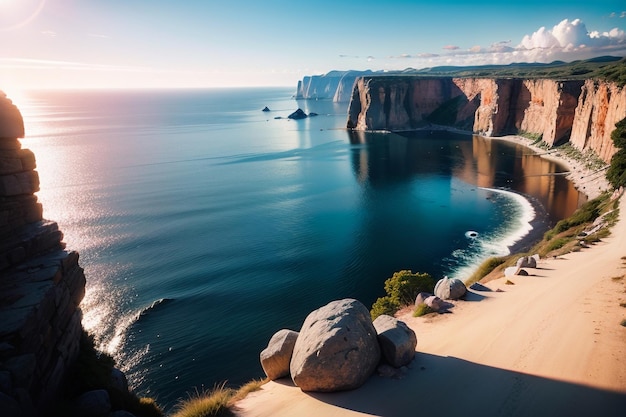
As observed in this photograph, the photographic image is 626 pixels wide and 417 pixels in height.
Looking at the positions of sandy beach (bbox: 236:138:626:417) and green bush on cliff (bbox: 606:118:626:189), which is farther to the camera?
green bush on cliff (bbox: 606:118:626:189)

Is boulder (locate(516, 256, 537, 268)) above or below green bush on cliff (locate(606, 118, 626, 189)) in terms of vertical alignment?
below

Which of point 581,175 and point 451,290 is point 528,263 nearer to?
point 451,290

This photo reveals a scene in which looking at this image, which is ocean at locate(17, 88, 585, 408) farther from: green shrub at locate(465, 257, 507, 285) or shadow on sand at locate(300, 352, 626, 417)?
shadow on sand at locate(300, 352, 626, 417)

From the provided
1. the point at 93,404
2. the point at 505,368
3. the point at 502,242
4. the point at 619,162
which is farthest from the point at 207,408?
the point at 619,162

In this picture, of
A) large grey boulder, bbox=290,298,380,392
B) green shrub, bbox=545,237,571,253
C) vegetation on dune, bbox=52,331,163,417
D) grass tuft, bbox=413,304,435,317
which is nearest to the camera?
vegetation on dune, bbox=52,331,163,417

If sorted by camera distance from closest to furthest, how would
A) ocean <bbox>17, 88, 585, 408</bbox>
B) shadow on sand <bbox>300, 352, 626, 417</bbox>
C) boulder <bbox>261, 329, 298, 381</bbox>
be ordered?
shadow on sand <bbox>300, 352, 626, 417</bbox>
boulder <bbox>261, 329, 298, 381</bbox>
ocean <bbox>17, 88, 585, 408</bbox>

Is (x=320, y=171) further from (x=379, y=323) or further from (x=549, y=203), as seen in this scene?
(x=379, y=323)

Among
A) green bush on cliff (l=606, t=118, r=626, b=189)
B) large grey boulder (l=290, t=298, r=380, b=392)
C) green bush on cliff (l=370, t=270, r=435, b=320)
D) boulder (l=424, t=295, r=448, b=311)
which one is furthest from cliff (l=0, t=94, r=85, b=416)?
green bush on cliff (l=606, t=118, r=626, b=189)

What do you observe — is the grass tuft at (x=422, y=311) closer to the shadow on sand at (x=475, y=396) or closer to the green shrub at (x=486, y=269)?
the shadow on sand at (x=475, y=396)
